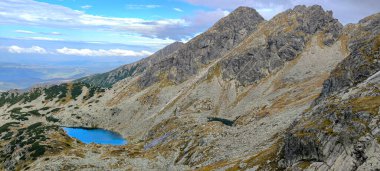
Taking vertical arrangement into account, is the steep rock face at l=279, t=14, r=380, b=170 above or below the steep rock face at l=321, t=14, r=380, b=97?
below

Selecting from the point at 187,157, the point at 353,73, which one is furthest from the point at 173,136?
the point at 353,73

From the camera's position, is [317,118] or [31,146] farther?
[31,146]

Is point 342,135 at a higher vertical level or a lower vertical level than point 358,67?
lower

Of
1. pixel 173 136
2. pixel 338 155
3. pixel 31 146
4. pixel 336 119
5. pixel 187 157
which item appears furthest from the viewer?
pixel 173 136

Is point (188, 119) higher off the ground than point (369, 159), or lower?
lower

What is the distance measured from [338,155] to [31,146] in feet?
364

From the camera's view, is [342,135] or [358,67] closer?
[342,135]

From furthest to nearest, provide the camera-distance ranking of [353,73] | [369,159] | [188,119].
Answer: [188,119] → [353,73] → [369,159]

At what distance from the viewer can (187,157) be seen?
374ft

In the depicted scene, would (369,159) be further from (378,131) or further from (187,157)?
(187,157)

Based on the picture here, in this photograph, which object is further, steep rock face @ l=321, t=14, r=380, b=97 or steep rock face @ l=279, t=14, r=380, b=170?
steep rock face @ l=321, t=14, r=380, b=97

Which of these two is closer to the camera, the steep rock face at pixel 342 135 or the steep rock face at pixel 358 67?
the steep rock face at pixel 342 135

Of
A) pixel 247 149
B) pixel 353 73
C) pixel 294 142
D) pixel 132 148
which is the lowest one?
pixel 132 148

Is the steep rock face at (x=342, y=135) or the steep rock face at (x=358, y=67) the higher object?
the steep rock face at (x=358, y=67)
